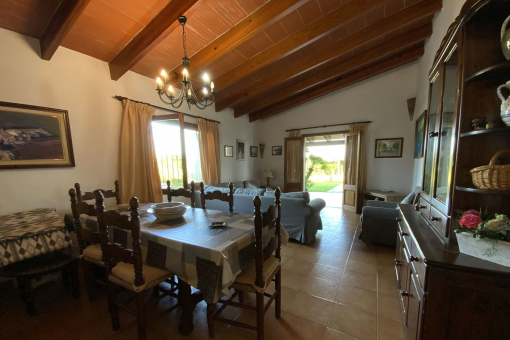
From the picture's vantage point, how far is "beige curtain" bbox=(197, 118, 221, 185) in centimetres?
413

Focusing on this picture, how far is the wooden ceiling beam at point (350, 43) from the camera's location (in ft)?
8.35

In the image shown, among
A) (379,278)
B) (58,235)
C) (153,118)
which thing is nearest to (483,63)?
(379,278)

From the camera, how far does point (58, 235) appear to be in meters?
1.70

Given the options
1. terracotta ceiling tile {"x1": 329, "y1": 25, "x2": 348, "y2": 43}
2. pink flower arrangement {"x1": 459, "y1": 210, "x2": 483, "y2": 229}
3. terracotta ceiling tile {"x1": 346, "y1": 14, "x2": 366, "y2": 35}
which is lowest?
pink flower arrangement {"x1": 459, "y1": 210, "x2": 483, "y2": 229}

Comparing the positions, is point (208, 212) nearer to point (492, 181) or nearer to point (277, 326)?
point (277, 326)

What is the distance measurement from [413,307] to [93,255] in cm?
234

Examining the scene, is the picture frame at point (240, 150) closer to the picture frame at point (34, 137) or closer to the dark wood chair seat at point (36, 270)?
the picture frame at point (34, 137)

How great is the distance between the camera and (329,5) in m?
2.34

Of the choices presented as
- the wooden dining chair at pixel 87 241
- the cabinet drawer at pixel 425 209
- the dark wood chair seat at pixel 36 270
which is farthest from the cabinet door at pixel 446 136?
the dark wood chair seat at pixel 36 270

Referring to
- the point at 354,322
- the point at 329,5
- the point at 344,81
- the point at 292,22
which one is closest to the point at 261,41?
the point at 292,22

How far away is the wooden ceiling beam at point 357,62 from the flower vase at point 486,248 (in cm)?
372

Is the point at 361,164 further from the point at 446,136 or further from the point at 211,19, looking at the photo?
the point at 211,19

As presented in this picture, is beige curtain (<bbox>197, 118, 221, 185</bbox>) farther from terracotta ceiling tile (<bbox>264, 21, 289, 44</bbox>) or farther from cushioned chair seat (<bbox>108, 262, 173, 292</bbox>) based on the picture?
cushioned chair seat (<bbox>108, 262, 173, 292</bbox>)

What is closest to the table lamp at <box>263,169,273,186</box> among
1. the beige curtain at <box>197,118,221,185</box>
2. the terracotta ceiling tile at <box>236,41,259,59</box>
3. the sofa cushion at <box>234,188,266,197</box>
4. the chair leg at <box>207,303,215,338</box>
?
the beige curtain at <box>197,118,221,185</box>
